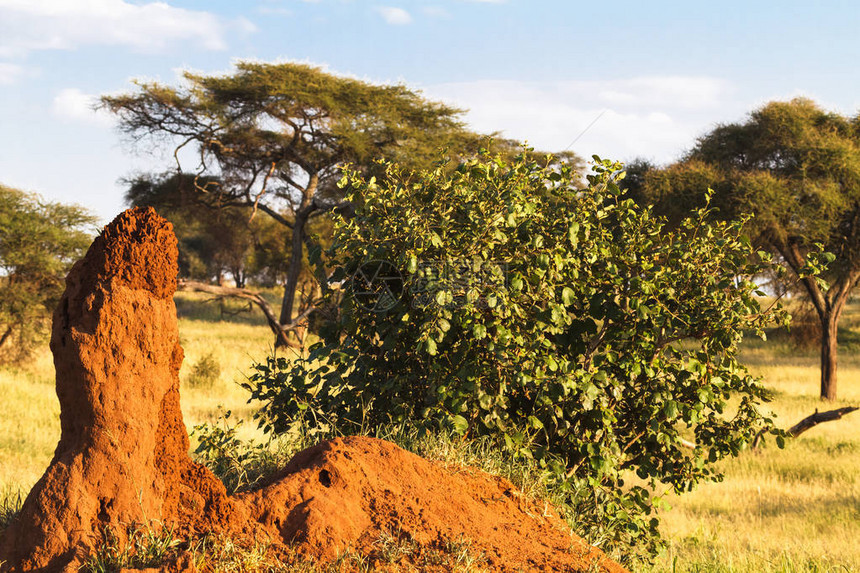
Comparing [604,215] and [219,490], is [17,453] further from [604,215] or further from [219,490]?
[604,215]

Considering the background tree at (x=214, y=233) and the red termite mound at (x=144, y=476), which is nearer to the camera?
the red termite mound at (x=144, y=476)

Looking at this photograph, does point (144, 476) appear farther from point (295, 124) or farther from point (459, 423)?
→ point (295, 124)

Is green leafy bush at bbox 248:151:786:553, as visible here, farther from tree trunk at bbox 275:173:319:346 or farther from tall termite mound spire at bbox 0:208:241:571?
tree trunk at bbox 275:173:319:346

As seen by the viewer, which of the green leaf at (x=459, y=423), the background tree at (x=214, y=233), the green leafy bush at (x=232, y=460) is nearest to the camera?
the green leafy bush at (x=232, y=460)

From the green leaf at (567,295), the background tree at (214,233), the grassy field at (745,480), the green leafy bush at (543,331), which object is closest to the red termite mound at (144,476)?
the green leafy bush at (543,331)

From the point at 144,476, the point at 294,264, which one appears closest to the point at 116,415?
the point at 144,476

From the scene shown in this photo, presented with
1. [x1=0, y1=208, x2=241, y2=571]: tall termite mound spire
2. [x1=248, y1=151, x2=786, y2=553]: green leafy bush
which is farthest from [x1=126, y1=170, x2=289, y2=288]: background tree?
[x1=0, y1=208, x2=241, y2=571]: tall termite mound spire

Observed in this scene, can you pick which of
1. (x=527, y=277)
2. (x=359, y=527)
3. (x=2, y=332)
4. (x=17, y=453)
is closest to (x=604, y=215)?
(x=527, y=277)

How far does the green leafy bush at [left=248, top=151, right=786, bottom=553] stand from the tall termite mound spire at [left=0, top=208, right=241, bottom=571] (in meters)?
1.72

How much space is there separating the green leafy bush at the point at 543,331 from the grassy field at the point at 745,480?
75 centimetres

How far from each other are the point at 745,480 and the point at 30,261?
54.3ft

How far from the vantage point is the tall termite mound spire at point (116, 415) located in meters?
3.26

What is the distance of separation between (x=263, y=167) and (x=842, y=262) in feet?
60.8

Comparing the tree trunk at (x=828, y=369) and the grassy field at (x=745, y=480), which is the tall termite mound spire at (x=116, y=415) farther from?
the tree trunk at (x=828, y=369)
